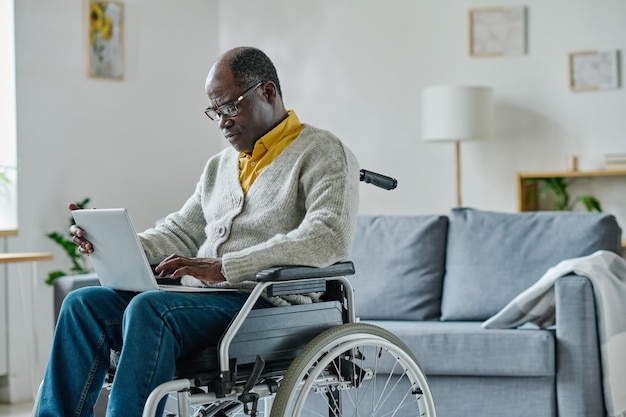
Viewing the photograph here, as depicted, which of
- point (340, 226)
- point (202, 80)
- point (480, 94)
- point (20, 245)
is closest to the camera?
point (340, 226)

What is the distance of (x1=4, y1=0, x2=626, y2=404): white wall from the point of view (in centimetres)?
477

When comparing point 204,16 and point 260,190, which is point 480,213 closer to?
point 260,190

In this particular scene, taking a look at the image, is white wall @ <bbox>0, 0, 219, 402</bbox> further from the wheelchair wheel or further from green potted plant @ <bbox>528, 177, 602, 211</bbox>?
the wheelchair wheel

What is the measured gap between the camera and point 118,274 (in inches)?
84.9

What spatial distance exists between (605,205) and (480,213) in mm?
1920

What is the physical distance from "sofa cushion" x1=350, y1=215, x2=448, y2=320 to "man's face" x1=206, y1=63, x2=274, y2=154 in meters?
1.40

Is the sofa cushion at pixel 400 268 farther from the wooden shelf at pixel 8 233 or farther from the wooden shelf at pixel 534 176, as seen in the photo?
the wooden shelf at pixel 534 176

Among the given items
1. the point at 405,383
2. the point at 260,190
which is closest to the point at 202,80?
the point at 405,383

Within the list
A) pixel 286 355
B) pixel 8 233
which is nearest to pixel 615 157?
pixel 8 233

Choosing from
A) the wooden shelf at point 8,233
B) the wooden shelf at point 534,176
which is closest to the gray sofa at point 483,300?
the wooden shelf at point 8,233

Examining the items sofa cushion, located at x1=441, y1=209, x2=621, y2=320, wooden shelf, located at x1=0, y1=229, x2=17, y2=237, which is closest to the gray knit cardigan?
sofa cushion, located at x1=441, y1=209, x2=621, y2=320

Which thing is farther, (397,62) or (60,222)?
(397,62)

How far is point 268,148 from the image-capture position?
2.34 metres

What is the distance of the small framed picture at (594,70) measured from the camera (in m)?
5.32
